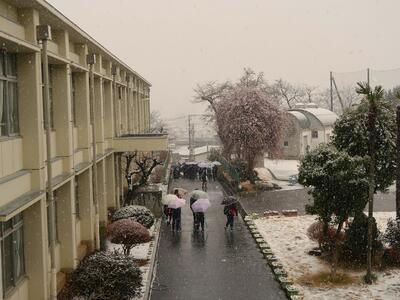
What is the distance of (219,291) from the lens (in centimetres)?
1512

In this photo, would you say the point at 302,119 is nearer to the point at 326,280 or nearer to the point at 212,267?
the point at 212,267

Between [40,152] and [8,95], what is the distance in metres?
1.41

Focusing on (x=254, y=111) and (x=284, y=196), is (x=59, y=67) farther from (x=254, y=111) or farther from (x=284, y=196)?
(x=254, y=111)

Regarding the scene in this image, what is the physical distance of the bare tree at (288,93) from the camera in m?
91.6

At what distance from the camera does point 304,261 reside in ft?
58.4

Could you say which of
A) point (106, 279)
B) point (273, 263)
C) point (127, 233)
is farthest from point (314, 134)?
point (106, 279)

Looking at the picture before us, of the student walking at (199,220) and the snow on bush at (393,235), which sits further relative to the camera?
the student walking at (199,220)

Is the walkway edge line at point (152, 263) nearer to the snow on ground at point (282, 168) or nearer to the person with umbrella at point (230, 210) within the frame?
the person with umbrella at point (230, 210)

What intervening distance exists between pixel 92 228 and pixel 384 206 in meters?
15.8

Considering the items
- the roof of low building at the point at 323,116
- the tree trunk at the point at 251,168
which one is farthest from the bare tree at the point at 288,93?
the tree trunk at the point at 251,168

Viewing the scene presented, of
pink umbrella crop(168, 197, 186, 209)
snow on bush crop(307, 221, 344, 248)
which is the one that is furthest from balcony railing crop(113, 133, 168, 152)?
snow on bush crop(307, 221, 344, 248)

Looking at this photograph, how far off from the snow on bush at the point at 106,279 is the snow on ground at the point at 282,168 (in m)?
23.8

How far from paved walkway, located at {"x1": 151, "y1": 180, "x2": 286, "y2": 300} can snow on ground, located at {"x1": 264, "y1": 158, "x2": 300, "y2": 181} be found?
50.6 ft

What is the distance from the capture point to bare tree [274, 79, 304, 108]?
9162 cm
